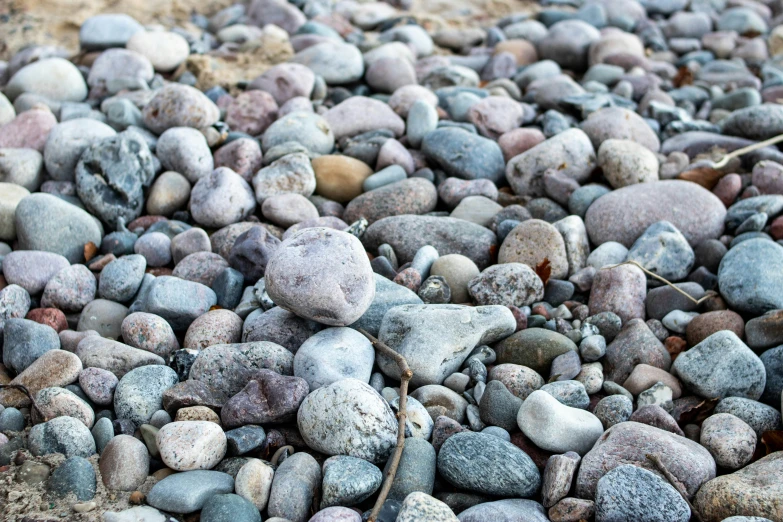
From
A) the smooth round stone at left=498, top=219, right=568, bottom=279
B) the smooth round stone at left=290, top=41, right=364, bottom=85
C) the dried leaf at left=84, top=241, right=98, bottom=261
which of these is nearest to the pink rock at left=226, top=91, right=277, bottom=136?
the smooth round stone at left=290, top=41, right=364, bottom=85

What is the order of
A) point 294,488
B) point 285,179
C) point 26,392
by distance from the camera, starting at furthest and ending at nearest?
1. point 285,179
2. point 26,392
3. point 294,488

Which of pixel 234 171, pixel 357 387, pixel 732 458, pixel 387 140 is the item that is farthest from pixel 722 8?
pixel 357 387

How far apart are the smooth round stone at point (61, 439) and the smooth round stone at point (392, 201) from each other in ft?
6.19

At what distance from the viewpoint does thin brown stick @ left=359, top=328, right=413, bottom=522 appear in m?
2.29

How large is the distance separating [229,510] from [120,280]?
158 centimetres

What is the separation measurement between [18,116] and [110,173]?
1051 mm

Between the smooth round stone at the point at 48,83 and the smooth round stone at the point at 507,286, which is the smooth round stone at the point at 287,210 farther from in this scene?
the smooth round stone at the point at 48,83

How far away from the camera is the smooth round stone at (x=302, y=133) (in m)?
4.48

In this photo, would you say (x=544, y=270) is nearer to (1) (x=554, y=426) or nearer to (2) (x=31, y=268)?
(1) (x=554, y=426)

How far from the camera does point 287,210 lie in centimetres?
389

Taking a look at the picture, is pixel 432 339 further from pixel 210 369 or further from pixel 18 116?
pixel 18 116

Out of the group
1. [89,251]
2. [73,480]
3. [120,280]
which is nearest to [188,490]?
[73,480]

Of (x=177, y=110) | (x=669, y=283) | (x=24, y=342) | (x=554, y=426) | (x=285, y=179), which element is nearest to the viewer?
(x=554, y=426)

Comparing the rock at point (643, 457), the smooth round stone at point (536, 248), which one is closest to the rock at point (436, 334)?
the smooth round stone at point (536, 248)
